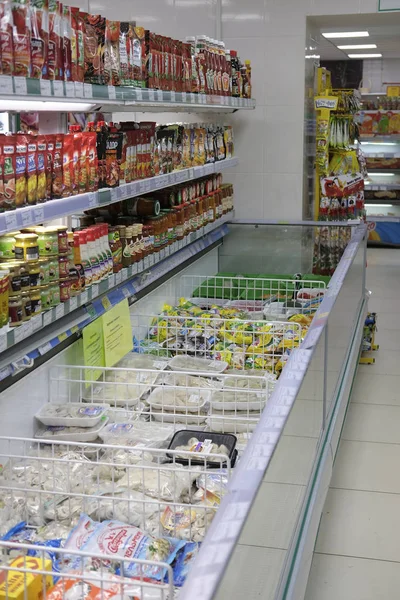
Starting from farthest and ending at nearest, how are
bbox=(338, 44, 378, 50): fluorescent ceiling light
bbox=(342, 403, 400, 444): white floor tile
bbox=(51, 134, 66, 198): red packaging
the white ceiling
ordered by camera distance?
bbox=(338, 44, 378, 50): fluorescent ceiling light, the white ceiling, bbox=(342, 403, 400, 444): white floor tile, bbox=(51, 134, 66, 198): red packaging

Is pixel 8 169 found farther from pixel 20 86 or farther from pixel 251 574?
pixel 251 574

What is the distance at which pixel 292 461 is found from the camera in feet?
7.47

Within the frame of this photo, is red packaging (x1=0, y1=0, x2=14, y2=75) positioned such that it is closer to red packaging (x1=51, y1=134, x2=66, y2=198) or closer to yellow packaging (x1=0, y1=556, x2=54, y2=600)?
red packaging (x1=51, y1=134, x2=66, y2=198)

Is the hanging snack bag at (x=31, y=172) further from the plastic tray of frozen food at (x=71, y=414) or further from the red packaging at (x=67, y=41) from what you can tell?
the plastic tray of frozen food at (x=71, y=414)

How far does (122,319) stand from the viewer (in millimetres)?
3652

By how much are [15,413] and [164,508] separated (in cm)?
74

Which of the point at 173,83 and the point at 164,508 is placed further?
the point at 173,83

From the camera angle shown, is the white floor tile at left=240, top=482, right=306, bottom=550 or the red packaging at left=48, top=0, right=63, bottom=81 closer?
the white floor tile at left=240, top=482, right=306, bottom=550

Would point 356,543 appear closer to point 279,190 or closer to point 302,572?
point 302,572

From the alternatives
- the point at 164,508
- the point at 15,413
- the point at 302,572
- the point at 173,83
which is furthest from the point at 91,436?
the point at 173,83

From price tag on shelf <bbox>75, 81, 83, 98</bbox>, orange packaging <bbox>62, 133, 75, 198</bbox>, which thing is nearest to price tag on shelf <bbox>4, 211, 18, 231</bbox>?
orange packaging <bbox>62, 133, 75, 198</bbox>

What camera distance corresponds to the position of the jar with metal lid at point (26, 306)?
259cm

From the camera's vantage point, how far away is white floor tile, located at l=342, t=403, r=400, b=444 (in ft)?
15.0

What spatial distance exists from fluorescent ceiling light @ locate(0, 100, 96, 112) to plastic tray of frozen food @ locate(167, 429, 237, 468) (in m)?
1.23
